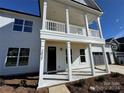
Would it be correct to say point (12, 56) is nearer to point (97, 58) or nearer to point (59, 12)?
point (59, 12)

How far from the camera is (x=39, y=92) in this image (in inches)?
179

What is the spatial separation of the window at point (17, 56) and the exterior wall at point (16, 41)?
0.32 metres

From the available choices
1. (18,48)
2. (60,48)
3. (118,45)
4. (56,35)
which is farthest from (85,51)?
(118,45)

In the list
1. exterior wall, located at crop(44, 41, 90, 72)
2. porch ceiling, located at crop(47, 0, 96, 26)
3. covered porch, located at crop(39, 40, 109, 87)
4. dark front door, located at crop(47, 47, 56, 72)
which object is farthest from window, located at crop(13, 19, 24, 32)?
dark front door, located at crop(47, 47, 56, 72)

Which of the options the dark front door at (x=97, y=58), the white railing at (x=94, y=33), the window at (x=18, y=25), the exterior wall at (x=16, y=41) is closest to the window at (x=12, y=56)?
the exterior wall at (x=16, y=41)

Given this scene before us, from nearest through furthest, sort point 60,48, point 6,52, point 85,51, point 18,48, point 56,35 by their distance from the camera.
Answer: point 56,35
point 6,52
point 18,48
point 60,48
point 85,51

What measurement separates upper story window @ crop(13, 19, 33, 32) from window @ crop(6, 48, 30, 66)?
225cm

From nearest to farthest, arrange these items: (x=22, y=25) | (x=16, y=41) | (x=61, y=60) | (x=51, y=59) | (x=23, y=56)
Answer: (x=16, y=41), (x=23, y=56), (x=51, y=59), (x=22, y=25), (x=61, y=60)

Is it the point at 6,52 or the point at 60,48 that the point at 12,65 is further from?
the point at 60,48

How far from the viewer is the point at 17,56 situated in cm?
855

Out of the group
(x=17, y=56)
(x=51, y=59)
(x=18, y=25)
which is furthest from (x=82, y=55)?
(x=18, y=25)

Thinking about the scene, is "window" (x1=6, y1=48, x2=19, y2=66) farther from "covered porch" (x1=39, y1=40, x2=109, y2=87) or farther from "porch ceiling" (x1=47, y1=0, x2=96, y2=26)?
"porch ceiling" (x1=47, y1=0, x2=96, y2=26)

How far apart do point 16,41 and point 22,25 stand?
202 cm

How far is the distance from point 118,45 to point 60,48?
1967cm
